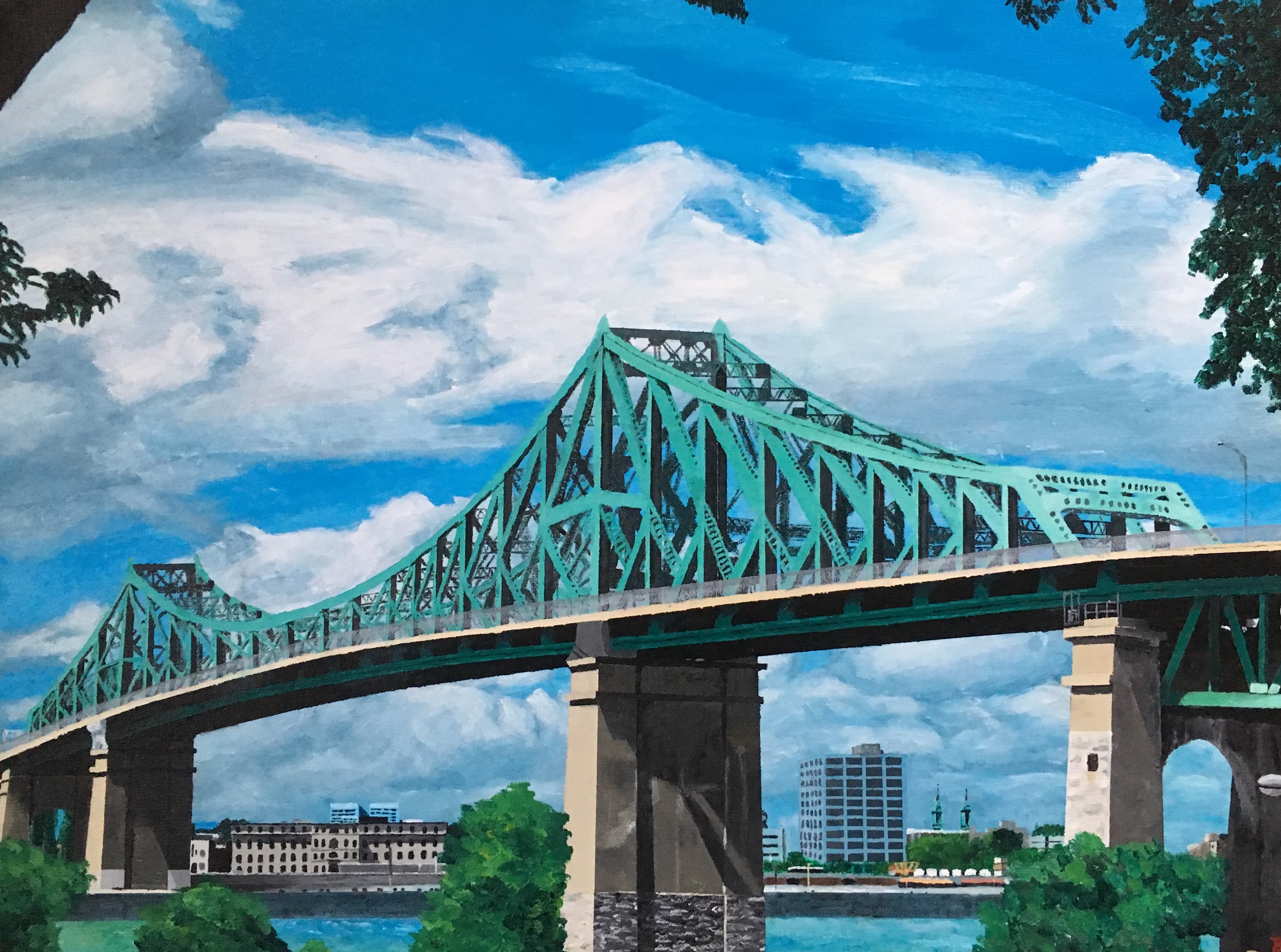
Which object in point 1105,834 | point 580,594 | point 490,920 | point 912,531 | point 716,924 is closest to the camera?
point 1105,834

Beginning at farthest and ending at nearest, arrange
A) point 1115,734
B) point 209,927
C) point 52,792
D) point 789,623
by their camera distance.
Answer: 1. point 52,792
2. point 789,623
3. point 1115,734
4. point 209,927

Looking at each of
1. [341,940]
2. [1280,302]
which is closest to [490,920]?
[1280,302]

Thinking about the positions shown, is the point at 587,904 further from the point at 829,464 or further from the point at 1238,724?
the point at 1238,724

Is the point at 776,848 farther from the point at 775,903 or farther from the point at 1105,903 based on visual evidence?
the point at 1105,903

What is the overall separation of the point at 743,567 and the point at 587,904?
30.4 ft

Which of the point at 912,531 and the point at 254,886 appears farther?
the point at 254,886

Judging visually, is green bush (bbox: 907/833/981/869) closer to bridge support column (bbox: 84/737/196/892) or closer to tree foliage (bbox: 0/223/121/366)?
bridge support column (bbox: 84/737/196/892)

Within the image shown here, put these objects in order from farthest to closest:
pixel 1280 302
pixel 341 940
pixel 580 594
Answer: pixel 341 940 < pixel 580 594 < pixel 1280 302

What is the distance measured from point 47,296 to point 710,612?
97.8ft

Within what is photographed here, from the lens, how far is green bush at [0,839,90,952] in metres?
35.6

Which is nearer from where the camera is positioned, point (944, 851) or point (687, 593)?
point (687, 593)

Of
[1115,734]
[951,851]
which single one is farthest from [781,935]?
[1115,734]

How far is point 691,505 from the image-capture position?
53750 mm

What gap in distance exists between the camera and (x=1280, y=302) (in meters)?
21.7
